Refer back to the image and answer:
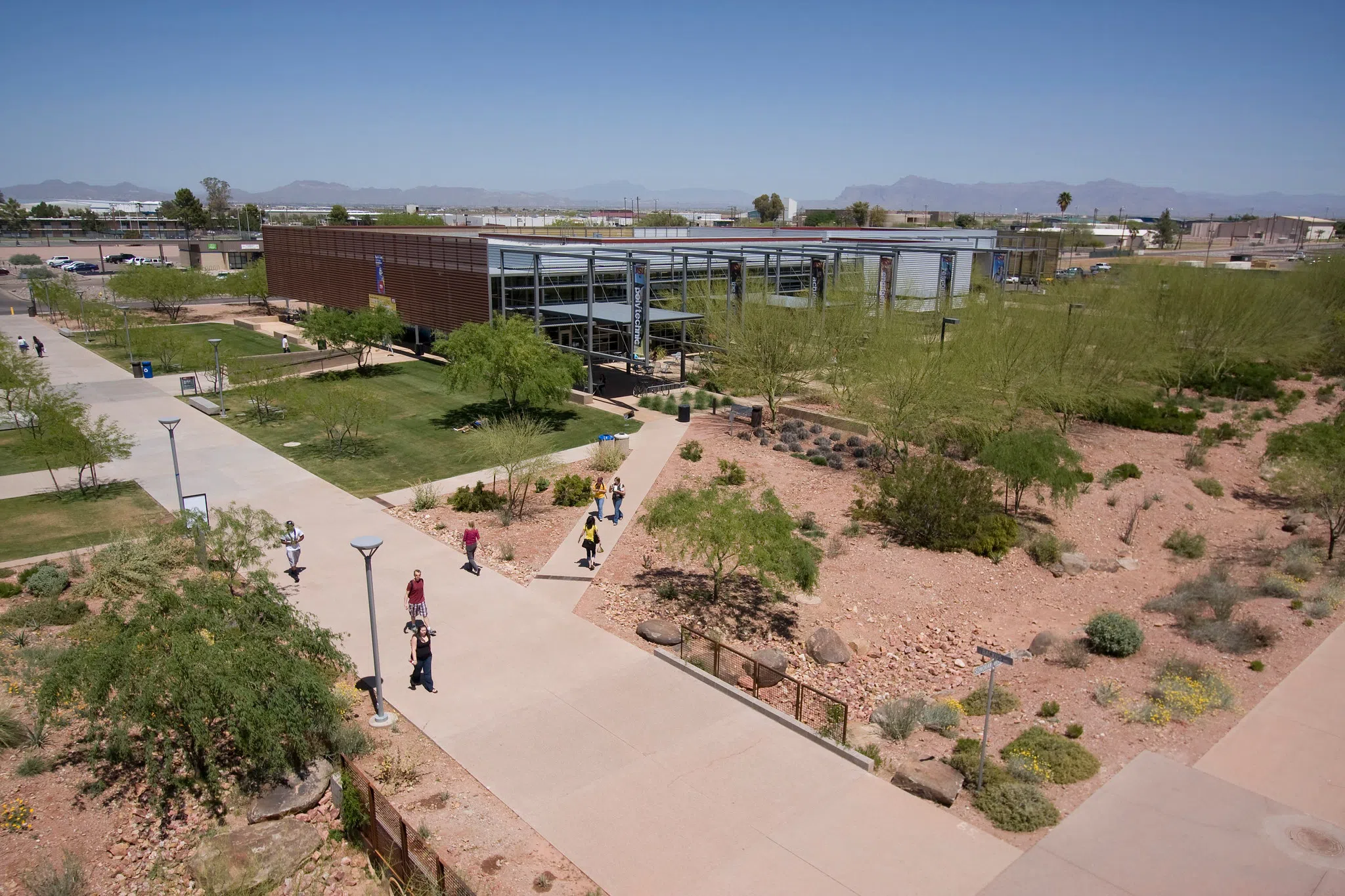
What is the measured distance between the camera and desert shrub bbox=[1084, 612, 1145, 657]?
1655 cm

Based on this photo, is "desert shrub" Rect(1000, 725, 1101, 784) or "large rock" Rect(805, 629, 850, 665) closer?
"desert shrub" Rect(1000, 725, 1101, 784)

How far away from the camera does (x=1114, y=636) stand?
1659cm

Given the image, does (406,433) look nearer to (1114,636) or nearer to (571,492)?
(571,492)

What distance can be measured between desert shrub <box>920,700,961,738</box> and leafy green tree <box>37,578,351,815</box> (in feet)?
30.0

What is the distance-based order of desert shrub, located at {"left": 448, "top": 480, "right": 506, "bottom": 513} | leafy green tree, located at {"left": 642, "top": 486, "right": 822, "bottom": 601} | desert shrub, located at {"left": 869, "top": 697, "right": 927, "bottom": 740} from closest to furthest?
desert shrub, located at {"left": 869, "top": 697, "right": 927, "bottom": 740}, leafy green tree, located at {"left": 642, "top": 486, "right": 822, "bottom": 601}, desert shrub, located at {"left": 448, "top": 480, "right": 506, "bottom": 513}

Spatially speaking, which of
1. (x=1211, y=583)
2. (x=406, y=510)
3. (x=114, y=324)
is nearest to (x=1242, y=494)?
(x=1211, y=583)

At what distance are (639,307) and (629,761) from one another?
2745 centimetres

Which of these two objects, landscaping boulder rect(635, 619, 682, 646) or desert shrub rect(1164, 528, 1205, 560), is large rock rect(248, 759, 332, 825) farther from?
desert shrub rect(1164, 528, 1205, 560)

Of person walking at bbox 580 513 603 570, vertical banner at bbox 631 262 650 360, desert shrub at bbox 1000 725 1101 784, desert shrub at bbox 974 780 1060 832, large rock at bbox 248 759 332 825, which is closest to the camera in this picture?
desert shrub at bbox 974 780 1060 832

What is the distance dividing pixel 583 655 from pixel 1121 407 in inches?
1144

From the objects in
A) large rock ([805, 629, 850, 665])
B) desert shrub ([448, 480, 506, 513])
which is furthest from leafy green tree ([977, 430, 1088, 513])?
desert shrub ([448, 480, 506, 513])

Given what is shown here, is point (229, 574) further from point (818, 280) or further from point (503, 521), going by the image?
point (818, 280)

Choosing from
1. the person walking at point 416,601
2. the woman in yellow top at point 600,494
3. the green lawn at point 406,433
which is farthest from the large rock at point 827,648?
the green lawn at point 406,433

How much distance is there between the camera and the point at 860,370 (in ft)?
109
